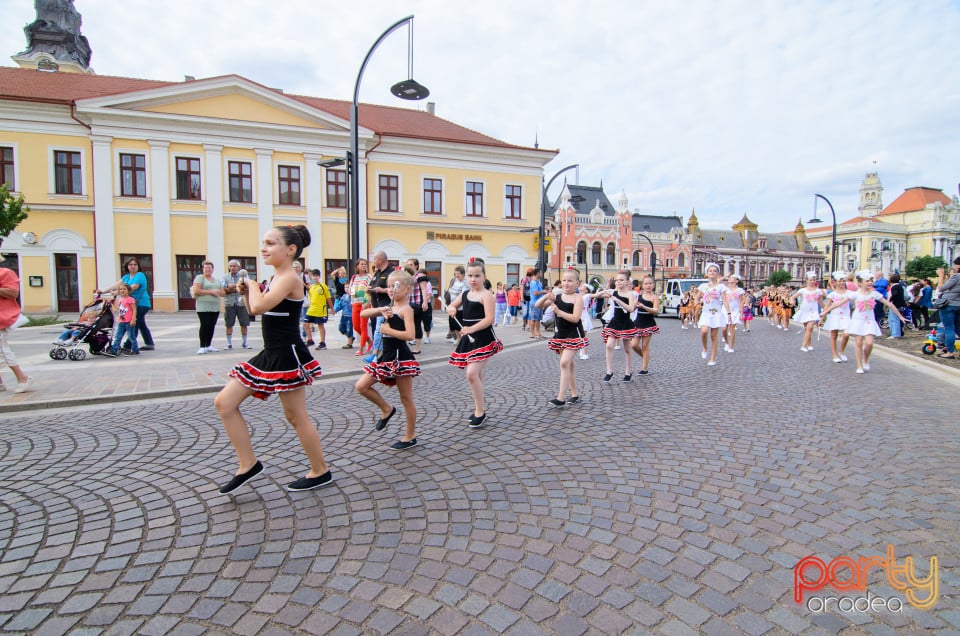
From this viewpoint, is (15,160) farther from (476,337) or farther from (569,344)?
(569,344)

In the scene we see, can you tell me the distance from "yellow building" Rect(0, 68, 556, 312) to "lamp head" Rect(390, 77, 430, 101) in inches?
691

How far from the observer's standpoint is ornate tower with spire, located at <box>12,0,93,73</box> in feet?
154

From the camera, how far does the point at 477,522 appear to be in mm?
3248

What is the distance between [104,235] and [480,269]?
27147mm

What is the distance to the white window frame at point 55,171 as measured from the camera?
81.3 feet

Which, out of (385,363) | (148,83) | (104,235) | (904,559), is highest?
(148,83)

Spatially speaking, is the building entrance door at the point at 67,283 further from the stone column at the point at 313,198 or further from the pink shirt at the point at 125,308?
the pink shirt at the point at 125,308

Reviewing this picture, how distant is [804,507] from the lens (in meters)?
3.49

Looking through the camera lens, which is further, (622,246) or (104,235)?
(622,246)

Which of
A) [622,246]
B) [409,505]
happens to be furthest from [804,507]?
[622,246]

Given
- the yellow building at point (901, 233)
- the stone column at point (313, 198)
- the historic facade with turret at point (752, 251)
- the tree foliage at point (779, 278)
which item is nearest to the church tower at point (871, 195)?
the yellow building at point (901, 233)

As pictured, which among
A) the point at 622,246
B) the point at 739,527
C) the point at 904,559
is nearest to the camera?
the point at 904,559

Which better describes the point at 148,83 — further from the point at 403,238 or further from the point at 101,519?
the point at 101,519

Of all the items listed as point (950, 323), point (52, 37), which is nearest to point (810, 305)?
point (950, 323)
